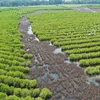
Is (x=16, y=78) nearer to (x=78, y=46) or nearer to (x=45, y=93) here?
(x=45, y=93)

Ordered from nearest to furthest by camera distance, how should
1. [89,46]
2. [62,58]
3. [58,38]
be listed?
[62,58] → [89,46] → [58,38]

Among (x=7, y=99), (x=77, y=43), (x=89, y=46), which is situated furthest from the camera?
(x=77, y=43)

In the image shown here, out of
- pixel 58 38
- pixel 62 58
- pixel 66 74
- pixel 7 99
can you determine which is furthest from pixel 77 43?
pixel 7 99

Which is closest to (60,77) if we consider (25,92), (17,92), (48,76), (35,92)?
(48,76)

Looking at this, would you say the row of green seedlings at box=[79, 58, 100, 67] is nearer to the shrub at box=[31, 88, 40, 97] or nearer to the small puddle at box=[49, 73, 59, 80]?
the small puddle at box=[49, 73, 59, 80]

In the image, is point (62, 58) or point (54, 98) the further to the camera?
point (62, 58)

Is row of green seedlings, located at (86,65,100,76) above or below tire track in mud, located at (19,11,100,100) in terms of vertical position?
above

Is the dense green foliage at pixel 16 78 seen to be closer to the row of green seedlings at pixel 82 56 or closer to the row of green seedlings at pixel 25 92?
the row of green seedlings at pixel 25 92

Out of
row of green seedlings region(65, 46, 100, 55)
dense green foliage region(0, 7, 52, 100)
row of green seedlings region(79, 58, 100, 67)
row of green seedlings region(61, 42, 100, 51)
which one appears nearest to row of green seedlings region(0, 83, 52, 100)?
dense green foliage region(0, 7, 52, 100)

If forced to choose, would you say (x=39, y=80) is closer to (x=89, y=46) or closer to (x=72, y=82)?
(x=72, y=82)
